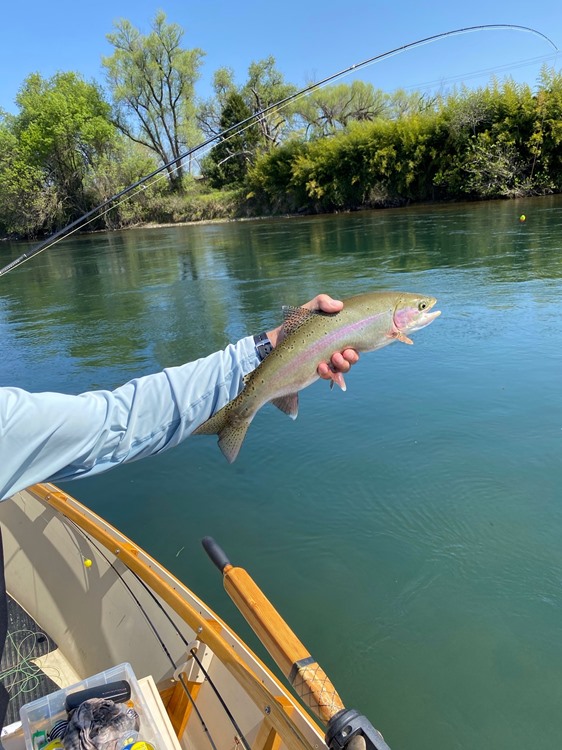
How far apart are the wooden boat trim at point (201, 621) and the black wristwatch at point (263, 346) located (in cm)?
129

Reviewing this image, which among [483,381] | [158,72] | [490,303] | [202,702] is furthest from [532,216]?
[158,72]

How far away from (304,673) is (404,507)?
3.24m

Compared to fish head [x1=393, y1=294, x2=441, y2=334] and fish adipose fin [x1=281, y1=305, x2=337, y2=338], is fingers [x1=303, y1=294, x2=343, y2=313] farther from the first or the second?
fish head [x1=393, y1=294, x2=441, y2=334]

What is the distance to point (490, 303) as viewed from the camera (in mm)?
11367

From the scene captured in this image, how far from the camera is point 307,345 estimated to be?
2.57 metres

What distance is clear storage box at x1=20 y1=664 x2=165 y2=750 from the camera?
7.45 feet

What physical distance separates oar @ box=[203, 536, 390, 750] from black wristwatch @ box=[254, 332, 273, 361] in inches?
43.2

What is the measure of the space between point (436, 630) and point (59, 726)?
258cm

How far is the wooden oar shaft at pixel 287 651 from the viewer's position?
6.72ft

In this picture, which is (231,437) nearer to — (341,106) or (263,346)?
(263,346)

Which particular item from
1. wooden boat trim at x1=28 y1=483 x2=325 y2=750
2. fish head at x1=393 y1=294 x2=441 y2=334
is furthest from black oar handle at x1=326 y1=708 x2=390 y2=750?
fish head at x1=393 y1=294 x2=441 y2=334

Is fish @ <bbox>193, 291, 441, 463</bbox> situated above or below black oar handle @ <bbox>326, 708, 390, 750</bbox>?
above

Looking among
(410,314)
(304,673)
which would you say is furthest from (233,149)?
(304,673)

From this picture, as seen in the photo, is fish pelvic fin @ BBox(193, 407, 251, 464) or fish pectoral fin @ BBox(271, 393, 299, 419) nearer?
fish pelvic fin @ BBox(193, 407, 251, 464)
